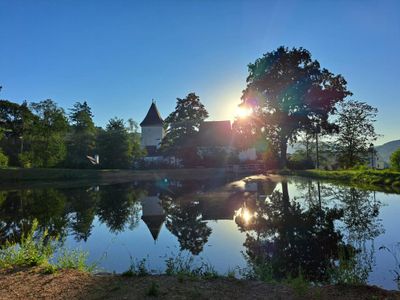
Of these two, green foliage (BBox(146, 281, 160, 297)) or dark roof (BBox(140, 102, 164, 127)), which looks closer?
green foliage (BBox(146, 281, 160, 297))

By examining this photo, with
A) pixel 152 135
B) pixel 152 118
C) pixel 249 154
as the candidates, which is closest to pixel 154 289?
pixel 249 154

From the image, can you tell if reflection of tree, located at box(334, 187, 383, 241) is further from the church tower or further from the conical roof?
the church tower

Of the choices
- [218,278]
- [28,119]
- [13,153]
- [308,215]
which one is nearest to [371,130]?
[308,215]

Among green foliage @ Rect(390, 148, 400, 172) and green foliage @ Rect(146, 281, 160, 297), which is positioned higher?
green foliage @ Rect(390, 148, 400, 172)

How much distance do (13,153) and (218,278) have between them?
172ft

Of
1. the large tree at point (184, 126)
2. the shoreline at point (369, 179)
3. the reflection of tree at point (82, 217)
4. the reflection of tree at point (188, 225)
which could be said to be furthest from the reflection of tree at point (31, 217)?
the large tree at point (184, 126)

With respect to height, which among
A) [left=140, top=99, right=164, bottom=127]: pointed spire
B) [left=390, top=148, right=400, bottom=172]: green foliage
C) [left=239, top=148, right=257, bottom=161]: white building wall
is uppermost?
[left=140, top=99, right=164, bottom=127]: pointed spire

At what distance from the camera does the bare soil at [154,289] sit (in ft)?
14.5

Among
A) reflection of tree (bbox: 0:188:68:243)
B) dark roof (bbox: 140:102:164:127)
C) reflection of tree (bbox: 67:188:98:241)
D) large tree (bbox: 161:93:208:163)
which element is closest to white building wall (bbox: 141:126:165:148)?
dark roof (bbox: 140:102:164:127)

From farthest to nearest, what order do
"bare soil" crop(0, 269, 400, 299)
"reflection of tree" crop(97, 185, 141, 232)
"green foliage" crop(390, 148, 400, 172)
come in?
"green foliage" crop(390, 148, 400, 172) → "reflection of tree" crop(97, 185, 141, 232) → "bare soil" crop(0, 269, 400, 299)

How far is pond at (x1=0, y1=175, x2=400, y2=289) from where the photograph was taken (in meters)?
→ 6.88

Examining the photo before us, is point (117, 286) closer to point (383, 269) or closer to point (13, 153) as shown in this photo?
point (383, 269)

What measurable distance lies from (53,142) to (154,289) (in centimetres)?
4501

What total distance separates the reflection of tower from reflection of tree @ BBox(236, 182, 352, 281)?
3003 millimetres
